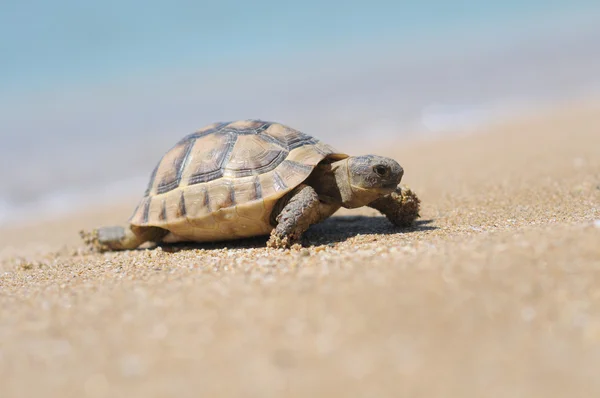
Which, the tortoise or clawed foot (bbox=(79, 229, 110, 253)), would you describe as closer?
the tortoise

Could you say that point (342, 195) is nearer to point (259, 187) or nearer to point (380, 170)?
point (380, 170)

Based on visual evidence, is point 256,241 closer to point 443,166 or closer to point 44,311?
point 44,311

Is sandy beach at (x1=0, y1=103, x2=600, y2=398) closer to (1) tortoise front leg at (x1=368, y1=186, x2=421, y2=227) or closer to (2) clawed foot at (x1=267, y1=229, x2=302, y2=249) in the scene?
(2) clawed foot at (x1=267, y1=229, x2=302, y2=249)

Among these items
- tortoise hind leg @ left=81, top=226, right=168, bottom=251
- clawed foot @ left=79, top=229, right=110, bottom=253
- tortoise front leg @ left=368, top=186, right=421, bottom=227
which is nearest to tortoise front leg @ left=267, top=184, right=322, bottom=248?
tortoise front leg @ left=368, top=186, right=421, bottom=227

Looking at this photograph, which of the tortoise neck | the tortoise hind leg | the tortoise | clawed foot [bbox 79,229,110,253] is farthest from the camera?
clawed foot [bbox 79,229,110,253]

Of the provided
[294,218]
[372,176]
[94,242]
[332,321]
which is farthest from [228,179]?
[332,321]

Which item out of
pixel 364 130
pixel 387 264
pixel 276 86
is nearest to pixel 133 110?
pixel 276 86
